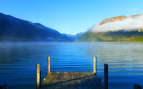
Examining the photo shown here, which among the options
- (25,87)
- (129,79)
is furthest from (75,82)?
(129,79)

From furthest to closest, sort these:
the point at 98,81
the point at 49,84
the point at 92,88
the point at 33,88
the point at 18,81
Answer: the point at 18,81, the point at 33,88, the point at 98,81, the point at 49,84, the point at 92,88

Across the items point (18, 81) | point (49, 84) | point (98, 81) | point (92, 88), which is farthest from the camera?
point (18, 81)

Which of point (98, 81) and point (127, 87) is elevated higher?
point (98, 81)

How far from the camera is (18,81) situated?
15695 millimetres

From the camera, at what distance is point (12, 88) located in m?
13.6

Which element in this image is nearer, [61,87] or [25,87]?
[61,87]

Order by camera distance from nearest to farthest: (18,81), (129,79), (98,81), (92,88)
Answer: (92,88), (98,81), (18,81), (129,79)

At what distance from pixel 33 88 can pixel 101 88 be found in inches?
297

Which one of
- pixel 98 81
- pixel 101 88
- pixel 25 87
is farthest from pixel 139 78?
pixel 25 87

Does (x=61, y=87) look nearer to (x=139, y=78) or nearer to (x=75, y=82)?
(x=75, y=82)

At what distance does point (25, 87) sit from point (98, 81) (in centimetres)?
788

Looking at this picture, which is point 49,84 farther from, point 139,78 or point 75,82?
point 139,78

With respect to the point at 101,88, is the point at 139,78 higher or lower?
lower

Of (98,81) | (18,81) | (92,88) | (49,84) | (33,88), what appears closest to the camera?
(92,88)
